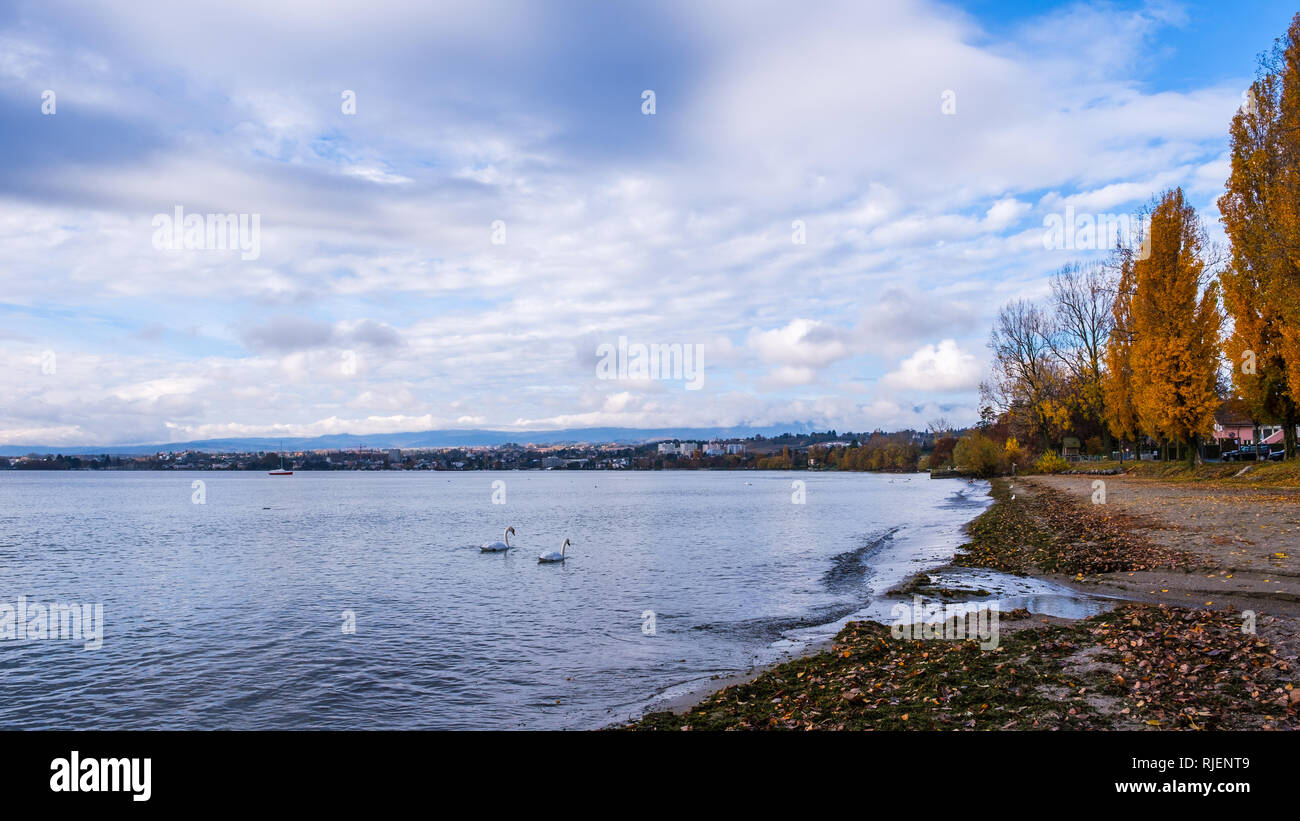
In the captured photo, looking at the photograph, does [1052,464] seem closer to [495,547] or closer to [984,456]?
[984,456]

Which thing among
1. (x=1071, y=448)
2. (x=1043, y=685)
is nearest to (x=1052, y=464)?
(x=1071, y=448)

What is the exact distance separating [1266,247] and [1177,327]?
1645cm

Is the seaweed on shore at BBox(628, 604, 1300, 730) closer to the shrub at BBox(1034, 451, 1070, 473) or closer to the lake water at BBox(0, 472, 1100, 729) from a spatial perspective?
the lake water at BBox(0, 472, 1100, 729)

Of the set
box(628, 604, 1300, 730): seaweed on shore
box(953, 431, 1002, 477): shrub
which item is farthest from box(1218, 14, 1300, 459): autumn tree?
box(953, 431, 1002, 477): shrub

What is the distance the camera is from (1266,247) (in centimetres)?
3111

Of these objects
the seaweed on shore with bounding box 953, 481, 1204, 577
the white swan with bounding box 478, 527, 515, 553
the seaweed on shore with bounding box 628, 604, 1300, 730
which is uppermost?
the seaweed on shore with bounding box 628, 604, 1300, 730

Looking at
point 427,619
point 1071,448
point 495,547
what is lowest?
point 495,547

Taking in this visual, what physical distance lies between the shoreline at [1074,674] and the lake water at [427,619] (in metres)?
1.75

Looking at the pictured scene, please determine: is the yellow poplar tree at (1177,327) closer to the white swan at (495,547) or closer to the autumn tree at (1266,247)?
the autumn tree at (1266,247)

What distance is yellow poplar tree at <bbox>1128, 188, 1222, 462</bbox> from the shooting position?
149 ft

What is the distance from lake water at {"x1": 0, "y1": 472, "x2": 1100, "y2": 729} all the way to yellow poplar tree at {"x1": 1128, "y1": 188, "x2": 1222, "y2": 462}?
651 inches

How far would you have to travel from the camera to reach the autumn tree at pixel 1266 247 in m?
31.2

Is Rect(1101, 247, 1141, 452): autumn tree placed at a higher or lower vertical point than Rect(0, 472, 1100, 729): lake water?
higher
